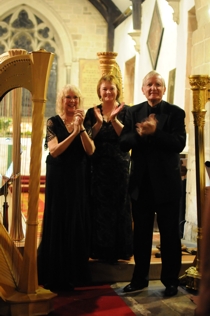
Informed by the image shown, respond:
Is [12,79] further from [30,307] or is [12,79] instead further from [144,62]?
[144,62]

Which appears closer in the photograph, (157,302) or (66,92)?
(157,302)

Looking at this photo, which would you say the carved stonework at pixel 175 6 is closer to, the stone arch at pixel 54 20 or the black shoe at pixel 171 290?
the black shoe at pixel 171 290

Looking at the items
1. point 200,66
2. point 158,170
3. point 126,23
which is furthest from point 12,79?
point 126,23

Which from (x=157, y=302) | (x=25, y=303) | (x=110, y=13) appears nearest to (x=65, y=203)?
(x=25, y=303)

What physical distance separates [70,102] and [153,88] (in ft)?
1.94

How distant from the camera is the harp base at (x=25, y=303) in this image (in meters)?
3.16

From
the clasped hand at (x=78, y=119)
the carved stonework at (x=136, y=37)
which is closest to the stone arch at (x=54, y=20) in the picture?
the carved stonework at (x=136, y=37)

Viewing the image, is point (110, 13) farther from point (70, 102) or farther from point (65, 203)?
point (65, 203)

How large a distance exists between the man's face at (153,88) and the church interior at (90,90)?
0.22m

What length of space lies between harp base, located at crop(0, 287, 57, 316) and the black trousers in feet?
2.51

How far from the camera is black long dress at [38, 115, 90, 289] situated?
3.73m

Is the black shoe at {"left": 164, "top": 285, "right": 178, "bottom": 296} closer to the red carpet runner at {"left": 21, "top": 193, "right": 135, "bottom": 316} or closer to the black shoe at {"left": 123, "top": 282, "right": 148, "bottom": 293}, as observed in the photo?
the black shoe at {"left": 123, "top": 282, "right": 148, "bottom": 293}

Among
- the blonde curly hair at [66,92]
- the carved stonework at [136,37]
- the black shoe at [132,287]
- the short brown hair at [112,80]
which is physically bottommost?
the black shoe at [132,287]

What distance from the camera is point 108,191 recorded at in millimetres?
3959
